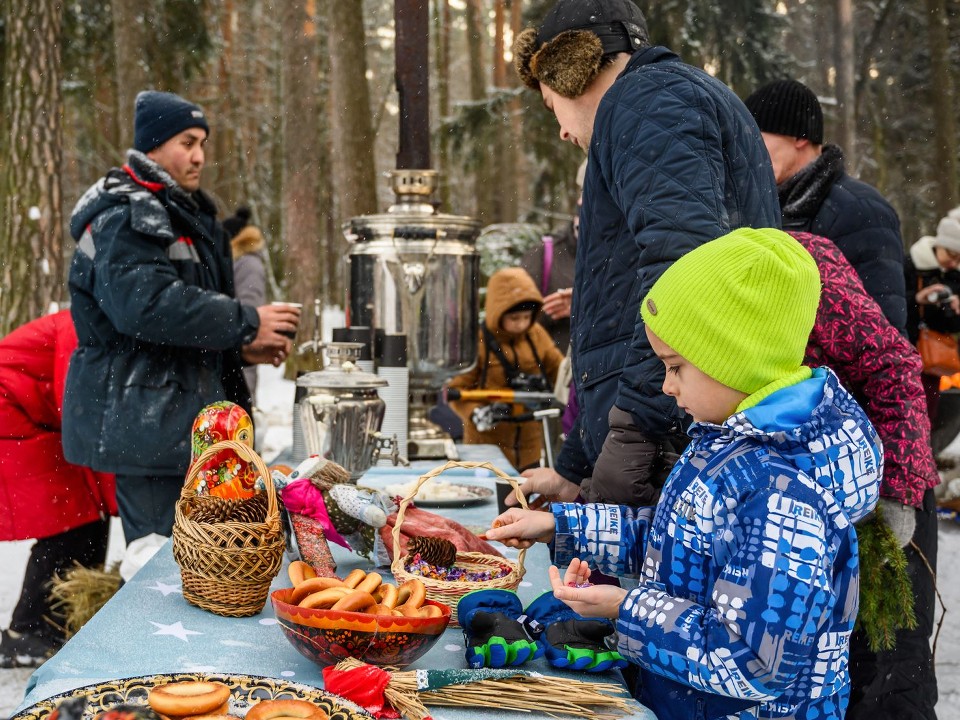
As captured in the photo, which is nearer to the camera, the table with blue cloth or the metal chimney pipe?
the table with blue cloth

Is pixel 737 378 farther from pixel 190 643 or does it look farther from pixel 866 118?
pixel 866 118

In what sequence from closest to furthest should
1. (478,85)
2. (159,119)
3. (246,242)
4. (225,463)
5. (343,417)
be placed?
(225,463), (343,417), (159,119), (246,242), (478,85)

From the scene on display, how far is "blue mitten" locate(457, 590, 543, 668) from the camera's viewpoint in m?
1.56

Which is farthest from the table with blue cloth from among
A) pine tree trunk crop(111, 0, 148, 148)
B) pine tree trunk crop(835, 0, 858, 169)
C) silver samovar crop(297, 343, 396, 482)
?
pine tree trunk crop(835, 0, 858, 169)

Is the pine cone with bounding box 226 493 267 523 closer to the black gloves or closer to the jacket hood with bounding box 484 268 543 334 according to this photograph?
the black gloves

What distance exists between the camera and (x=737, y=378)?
1.44m

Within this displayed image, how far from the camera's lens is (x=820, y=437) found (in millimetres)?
1407

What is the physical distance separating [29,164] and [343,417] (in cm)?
627

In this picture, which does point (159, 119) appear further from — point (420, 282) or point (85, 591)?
point (85, 591)

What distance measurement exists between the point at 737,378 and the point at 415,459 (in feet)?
7.94

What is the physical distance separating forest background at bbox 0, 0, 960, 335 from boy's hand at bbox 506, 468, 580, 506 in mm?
3265

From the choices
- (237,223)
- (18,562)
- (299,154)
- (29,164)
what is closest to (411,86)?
(237,223)

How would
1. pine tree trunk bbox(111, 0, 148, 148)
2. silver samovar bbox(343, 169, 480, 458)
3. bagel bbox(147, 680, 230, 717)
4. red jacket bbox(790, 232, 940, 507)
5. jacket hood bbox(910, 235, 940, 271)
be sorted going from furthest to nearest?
pine tree trunk bbox(111, 0, 148, 148)
jacket hood bbox(910, 235, 940, 271)
silver samovar bbox(343, 169, 480, 458)
red jacket bbox(790, 232, 940, 507)
bagel bbox(147, 680, 230, 717)

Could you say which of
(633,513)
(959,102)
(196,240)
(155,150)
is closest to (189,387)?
(196,240)
